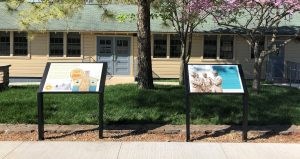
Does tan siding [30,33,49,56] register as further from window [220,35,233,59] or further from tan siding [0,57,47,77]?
window [220,35,233,59]

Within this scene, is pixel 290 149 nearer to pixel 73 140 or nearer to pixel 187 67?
pixel 187 67

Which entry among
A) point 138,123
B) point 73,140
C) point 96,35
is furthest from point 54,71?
point 96,35

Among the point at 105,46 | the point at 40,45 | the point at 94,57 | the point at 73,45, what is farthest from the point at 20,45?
the point at 105,46

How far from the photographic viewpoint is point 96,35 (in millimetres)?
25625

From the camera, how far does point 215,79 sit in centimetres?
929

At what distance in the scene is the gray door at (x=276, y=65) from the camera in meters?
25.2

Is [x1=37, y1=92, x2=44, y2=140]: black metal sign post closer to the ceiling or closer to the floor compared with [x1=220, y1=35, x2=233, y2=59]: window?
closer to the floor

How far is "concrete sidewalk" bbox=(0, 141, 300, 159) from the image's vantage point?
8.02 metres

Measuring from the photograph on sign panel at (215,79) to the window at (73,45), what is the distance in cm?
1674

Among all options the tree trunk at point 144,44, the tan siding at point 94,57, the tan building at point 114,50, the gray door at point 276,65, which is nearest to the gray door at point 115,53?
the tan building at point 114,50

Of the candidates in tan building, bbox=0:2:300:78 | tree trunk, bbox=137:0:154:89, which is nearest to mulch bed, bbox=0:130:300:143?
tree trunk, bbox=137:0:154:89

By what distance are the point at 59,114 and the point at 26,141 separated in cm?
188

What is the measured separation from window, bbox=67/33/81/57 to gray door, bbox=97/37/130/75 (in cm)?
94

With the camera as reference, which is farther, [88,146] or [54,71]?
[54,71]
